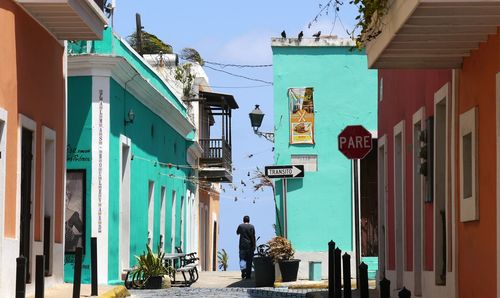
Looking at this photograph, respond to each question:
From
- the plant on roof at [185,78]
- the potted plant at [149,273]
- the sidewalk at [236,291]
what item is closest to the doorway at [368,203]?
the sidewalk at [236,291]

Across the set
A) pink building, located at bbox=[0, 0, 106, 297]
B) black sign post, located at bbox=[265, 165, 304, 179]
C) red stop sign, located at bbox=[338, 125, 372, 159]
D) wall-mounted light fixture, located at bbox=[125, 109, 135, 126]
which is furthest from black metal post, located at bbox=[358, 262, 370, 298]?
wall-mounted light fixture, located at bbox=[125, 109, 135, 126]

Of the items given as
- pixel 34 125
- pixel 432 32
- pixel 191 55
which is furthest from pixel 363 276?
pixel 191 55

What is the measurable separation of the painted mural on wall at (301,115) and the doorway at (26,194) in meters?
9.56

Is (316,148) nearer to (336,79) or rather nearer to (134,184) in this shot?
(336,79)

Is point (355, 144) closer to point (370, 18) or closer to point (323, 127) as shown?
point (370, 18)

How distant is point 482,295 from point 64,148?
9.38m

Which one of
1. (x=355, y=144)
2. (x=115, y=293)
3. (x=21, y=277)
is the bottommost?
(x=115, y=293)

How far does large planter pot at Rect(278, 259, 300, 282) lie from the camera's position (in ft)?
79.1

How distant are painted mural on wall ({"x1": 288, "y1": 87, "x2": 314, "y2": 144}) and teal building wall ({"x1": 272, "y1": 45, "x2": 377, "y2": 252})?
0.38ft

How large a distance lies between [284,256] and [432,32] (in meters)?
12.8

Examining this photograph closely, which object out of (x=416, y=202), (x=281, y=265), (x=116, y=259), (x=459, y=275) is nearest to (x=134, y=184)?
(x=116, y=259)

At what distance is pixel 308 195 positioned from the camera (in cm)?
2584

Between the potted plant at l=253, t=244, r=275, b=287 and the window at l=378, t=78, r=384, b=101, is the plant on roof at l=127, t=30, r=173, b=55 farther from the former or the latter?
the window at l=378, t=78, r=384, b=101

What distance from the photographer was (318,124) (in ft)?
85.6
